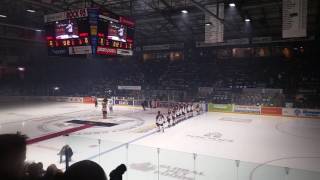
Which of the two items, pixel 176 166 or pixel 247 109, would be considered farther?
pixel 247 109

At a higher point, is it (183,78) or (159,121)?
(183,78)

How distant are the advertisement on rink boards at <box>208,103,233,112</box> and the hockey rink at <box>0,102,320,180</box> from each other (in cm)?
165

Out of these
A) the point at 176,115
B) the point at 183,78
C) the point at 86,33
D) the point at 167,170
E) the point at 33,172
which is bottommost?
the point at 167,170

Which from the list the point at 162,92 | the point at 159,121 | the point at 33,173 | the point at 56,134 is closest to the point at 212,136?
the point at 159,121

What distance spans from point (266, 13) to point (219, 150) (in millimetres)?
15186

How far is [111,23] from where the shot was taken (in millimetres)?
13352

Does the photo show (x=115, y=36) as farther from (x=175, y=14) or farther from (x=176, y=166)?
(x=175, y=14)

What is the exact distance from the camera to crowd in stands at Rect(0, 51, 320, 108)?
27.2 m

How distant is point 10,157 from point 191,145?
11.9m

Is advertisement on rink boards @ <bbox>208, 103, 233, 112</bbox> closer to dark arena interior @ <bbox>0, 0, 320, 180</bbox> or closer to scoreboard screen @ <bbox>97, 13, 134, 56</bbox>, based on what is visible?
dark arena interior @ <bbox>0, 0, 320, 180</bbox>

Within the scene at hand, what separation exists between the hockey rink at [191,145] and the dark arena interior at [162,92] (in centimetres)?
5

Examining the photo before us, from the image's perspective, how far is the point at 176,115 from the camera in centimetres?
1989

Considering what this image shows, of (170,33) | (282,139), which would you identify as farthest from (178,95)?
(282,139)

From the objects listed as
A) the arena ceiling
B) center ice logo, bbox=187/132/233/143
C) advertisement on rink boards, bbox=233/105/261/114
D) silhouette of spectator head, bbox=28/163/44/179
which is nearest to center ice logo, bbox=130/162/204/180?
silhouette of spectator head, bbox=28/163/44/179
